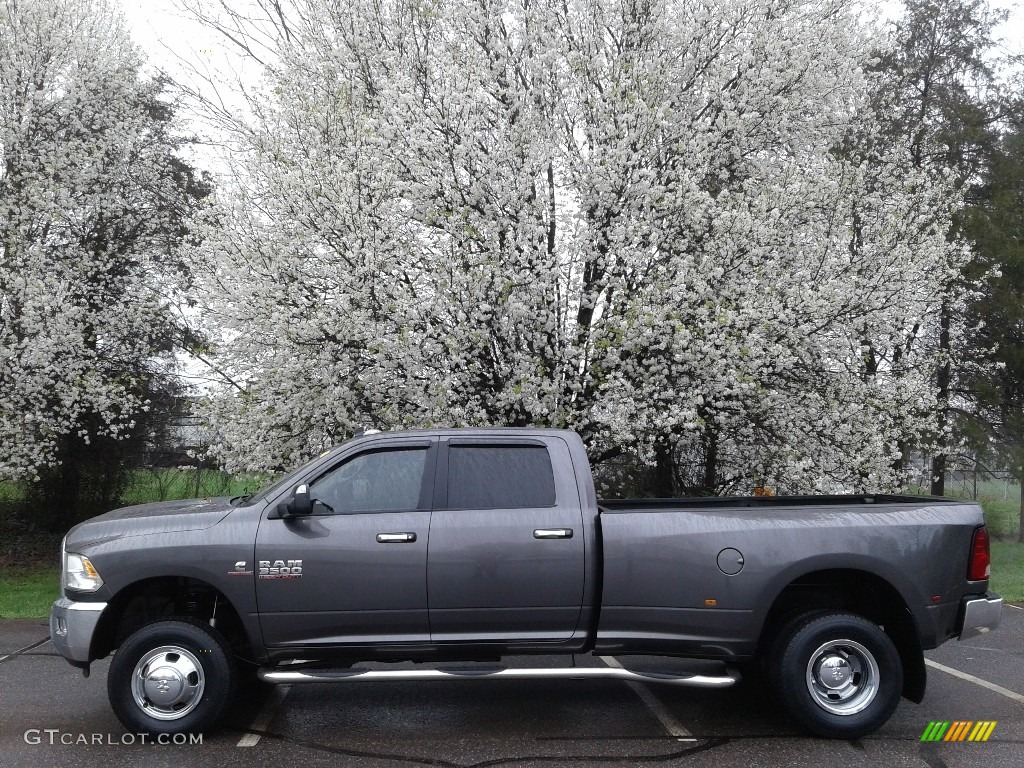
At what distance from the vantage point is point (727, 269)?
1166cm

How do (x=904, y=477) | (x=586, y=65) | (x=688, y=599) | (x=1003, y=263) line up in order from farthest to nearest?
(x=1003, y=263) → (x=904, y=477) → (x=586, y=65) → (x=688, y=599)

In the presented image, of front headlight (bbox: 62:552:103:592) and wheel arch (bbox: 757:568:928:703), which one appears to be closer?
front headlight (bbox: 62:552:103:592)

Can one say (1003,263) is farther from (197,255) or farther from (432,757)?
(432,757)

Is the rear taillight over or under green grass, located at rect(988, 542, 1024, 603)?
over

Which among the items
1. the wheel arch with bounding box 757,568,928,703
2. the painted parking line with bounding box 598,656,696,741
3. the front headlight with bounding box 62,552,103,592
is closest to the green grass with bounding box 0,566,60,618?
the front headlight with bounding box 62,552,103,592

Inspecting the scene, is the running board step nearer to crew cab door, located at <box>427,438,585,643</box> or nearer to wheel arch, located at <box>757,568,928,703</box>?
crew cab door, located at <box>427,438,585,643</box>

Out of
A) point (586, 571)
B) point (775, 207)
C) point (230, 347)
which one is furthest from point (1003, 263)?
point (586, 571)

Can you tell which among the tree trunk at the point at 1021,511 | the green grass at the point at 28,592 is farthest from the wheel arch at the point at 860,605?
the tree trunk at the point at 1021,511

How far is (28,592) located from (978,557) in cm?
1312

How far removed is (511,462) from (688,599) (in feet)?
4.66

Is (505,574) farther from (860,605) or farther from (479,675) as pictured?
(860,605)

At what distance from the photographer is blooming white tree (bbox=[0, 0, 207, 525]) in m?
15.6

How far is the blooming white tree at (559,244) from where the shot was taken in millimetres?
10773

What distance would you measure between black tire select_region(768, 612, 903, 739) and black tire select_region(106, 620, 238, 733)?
136 inches
